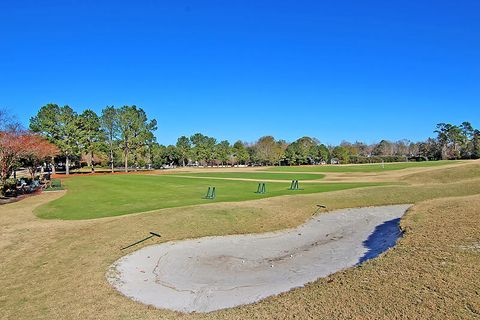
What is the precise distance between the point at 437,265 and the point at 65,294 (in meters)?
9.67

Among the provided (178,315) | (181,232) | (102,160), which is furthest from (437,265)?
(102,160)

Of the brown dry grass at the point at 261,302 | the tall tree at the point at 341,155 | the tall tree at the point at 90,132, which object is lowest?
the brown dry grass at the point at 261,302

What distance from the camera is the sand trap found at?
9430 mm

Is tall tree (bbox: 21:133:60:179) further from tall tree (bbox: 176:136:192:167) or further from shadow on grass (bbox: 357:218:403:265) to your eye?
tall tree (bbox: 176:136:192:167)

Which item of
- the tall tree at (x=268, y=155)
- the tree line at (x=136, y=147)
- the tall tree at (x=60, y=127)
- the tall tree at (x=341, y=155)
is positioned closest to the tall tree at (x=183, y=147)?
the tree line at (x=136, y=147)

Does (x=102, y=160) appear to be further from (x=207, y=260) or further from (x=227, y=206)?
(x=207, y=260)

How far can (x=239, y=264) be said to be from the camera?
40.5 ft

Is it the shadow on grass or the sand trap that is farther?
the shadow on grass

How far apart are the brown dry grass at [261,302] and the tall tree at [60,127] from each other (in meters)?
64.6

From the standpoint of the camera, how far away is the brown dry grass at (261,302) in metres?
6.98

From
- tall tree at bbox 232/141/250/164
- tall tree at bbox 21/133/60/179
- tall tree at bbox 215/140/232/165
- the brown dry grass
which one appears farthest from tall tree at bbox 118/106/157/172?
the brown dry grass

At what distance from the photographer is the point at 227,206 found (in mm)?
→ 21047

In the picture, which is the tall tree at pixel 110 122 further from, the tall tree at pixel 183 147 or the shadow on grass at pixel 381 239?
the shadow on grass at pixel 381 239

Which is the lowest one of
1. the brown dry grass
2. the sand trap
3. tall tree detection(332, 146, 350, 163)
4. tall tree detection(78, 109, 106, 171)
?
the sand trap
